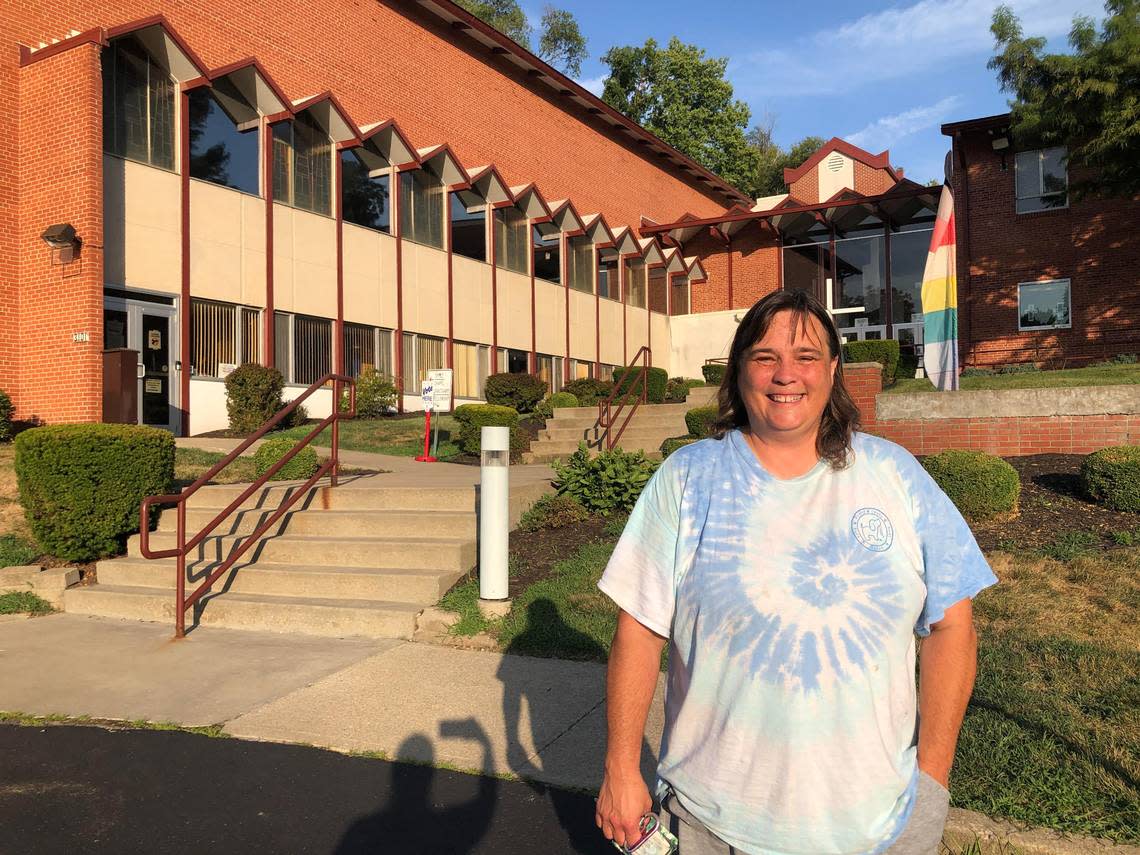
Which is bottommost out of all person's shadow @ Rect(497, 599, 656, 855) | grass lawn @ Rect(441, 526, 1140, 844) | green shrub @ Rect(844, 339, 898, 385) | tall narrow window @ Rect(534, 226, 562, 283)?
person's shadow @ Rect(497, 599, 656, 855)

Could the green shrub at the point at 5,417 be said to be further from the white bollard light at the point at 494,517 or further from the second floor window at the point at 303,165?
the white bollard light at the point at 494,517

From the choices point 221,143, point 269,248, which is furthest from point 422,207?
point 221,143

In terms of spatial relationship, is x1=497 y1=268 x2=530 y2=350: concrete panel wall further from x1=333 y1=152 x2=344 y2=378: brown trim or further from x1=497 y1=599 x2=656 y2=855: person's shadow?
x1=497 y1=599 x2=656 y2=855: person's shadow

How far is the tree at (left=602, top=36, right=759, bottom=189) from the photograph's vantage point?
4812 centimetres

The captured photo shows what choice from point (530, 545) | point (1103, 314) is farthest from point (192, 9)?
point (1103, 314)

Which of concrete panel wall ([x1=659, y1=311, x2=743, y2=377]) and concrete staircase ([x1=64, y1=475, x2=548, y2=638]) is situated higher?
concrete panel wall ([x1=659, y1=311, x2=743, y2=377])

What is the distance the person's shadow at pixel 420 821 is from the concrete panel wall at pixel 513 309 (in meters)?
21.1

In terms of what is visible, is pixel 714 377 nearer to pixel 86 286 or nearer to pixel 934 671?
pixel 86 286

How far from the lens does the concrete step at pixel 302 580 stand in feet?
22.2

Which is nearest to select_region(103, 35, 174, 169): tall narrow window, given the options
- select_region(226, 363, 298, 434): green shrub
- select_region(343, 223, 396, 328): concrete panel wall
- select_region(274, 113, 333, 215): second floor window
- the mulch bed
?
select_region(274, 113, 333, 215): second floor window

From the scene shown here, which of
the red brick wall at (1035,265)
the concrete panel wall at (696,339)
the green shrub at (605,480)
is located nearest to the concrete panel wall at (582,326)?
the concrete panel wall at (696,339)

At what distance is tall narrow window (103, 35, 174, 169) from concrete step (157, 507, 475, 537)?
31.7ft

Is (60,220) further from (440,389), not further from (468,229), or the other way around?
(468,229)

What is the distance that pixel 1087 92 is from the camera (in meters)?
18.3
